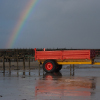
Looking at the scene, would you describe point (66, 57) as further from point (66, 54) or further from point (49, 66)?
point (49, 66)

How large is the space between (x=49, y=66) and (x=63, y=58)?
144 centimetres

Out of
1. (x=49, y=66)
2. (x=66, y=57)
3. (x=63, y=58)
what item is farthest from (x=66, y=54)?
(x=49, y=66)

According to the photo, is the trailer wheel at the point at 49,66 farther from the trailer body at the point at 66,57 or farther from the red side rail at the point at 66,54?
the red side rail at the point at 66,54

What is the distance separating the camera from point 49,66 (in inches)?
898

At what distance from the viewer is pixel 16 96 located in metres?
10.8

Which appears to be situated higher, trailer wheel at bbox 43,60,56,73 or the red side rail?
the red side rail

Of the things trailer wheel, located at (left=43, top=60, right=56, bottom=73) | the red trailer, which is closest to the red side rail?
the red trailer

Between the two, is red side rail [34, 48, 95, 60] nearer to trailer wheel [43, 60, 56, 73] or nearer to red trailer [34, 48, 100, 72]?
red trailer [34, 48, 100, 72]

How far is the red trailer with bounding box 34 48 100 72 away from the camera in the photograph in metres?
22.5

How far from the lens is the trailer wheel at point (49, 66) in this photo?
2255 cm

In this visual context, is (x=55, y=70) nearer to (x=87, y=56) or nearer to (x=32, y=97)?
(x=87, y=56)

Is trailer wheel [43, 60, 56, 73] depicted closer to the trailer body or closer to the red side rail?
the trailer body

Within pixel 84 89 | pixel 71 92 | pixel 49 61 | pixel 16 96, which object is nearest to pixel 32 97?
pixel 16 96

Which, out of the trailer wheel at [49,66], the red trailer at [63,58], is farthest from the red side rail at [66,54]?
the trailer wheel at [49,66]
